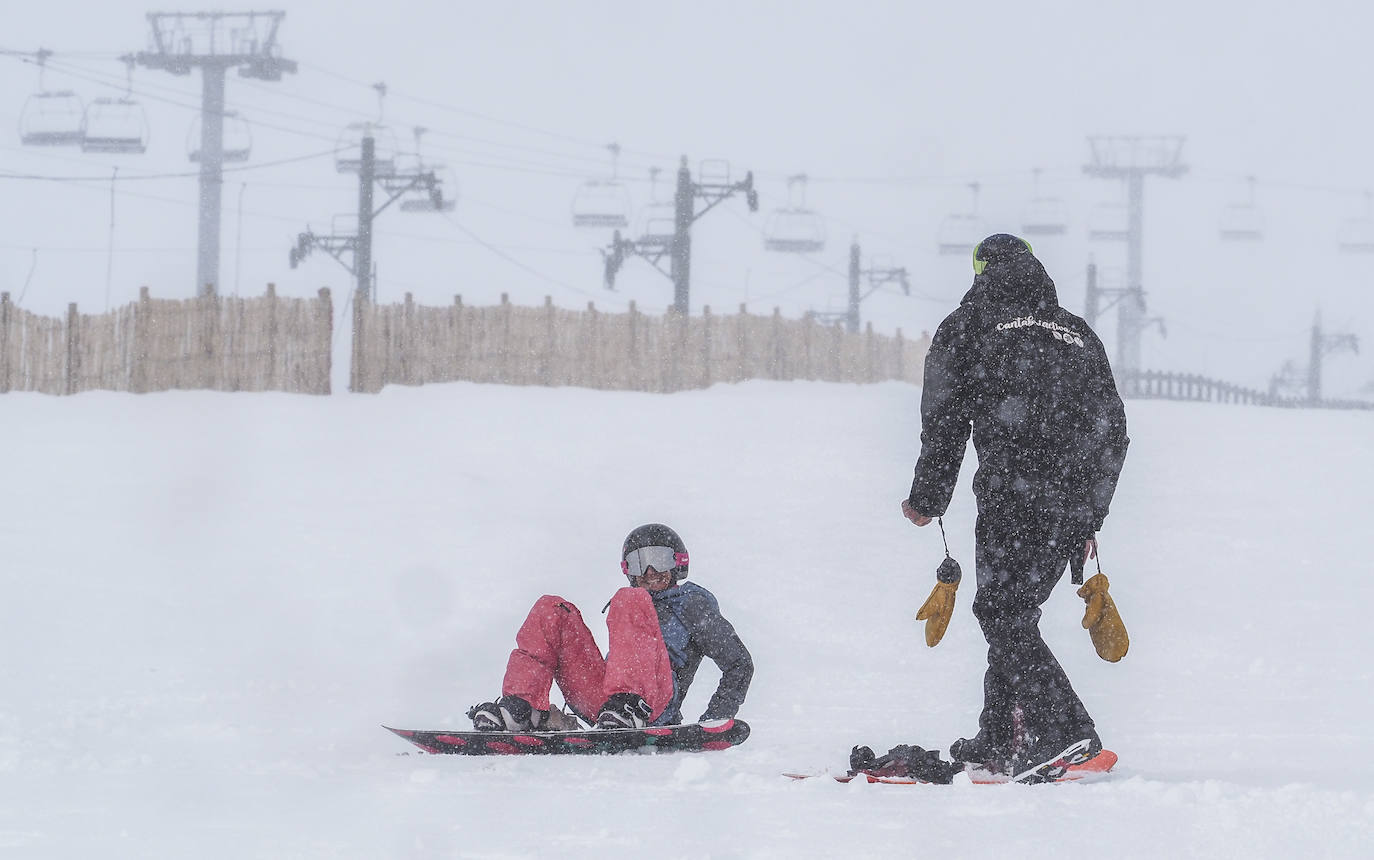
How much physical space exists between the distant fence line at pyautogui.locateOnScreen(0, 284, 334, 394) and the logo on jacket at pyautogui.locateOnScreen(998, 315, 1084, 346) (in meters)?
20.6

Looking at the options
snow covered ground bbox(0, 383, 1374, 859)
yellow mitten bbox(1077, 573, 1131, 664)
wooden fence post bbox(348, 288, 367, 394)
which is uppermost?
wooden fence post bbox(348, 288, 367, 394)

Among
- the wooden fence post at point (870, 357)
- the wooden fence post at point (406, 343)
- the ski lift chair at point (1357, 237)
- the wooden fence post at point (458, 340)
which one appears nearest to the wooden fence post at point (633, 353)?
the wooden fence post at point (458, 340)

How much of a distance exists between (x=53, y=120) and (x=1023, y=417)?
123ft

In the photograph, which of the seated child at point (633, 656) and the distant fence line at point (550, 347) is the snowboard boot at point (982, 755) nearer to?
the seated child at point (633, 656)

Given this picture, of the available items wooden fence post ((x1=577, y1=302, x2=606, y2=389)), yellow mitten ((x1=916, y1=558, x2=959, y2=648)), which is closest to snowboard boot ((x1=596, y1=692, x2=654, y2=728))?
yellow mitten ((x1=916, y1=558, x2=959, y2=648))

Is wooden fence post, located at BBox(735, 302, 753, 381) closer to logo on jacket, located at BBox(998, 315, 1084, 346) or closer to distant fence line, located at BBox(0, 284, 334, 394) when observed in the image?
distant fence line, located at BBox(0, 284, 334, 394)

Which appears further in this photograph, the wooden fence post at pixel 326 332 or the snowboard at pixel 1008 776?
the wooden fence post at pixel 326 332

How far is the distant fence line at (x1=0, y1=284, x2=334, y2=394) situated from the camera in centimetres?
2367

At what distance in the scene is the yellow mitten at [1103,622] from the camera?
14.4 feet

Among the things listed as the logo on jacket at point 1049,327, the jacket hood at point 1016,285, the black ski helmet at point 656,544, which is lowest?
the black ski helmet at point 656,544

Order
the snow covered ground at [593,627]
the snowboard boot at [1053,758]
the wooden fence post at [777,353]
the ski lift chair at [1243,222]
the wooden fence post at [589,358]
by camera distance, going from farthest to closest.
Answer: the ski lift chair at [1243,222] → the wooden fence post at [777,353] → the wooden fence post at [589,358] → the snowboard boot at [1053,758] → the snow covered ground at [593,627]

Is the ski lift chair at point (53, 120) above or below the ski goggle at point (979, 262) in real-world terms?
above

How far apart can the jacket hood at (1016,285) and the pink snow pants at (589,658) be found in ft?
5.09

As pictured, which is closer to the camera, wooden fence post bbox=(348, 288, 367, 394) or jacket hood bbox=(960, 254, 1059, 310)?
jacket hood bbox=(960, 254, 1059, 310)
